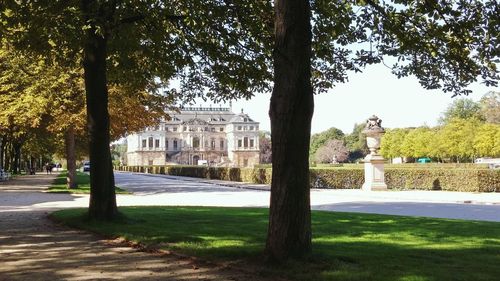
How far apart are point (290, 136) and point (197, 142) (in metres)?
146

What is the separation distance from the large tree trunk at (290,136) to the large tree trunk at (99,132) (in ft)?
22.7

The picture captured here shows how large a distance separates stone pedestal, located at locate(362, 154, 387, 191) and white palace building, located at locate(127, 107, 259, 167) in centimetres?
10698

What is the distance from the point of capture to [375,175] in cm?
3209

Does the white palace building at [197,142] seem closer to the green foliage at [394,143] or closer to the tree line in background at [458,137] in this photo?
the green foliage at [394,143]

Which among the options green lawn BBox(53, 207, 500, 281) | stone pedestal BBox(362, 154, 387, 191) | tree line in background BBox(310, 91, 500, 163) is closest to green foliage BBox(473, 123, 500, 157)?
tree line in background BBox(310, 91, 500, 163)

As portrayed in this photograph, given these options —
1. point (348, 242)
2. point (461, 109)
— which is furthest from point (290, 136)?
point (461, 109)

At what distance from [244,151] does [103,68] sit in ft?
426

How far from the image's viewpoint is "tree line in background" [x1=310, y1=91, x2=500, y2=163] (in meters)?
74.1

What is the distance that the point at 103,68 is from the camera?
1306 cm

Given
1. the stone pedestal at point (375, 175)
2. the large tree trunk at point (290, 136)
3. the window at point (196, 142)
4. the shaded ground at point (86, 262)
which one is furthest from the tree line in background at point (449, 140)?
the large tree trunk at point (290, 136)

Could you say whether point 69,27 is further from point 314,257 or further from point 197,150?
point 197,150

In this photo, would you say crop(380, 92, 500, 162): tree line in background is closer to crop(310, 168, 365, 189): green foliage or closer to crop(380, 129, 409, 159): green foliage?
crop(380, 129, 409, 159): green foliage

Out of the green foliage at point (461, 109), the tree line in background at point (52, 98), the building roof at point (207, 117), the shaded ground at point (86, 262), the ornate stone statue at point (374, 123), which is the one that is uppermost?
the building roof at point (207, 117)

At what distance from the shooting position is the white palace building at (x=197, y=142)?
143875 mm
